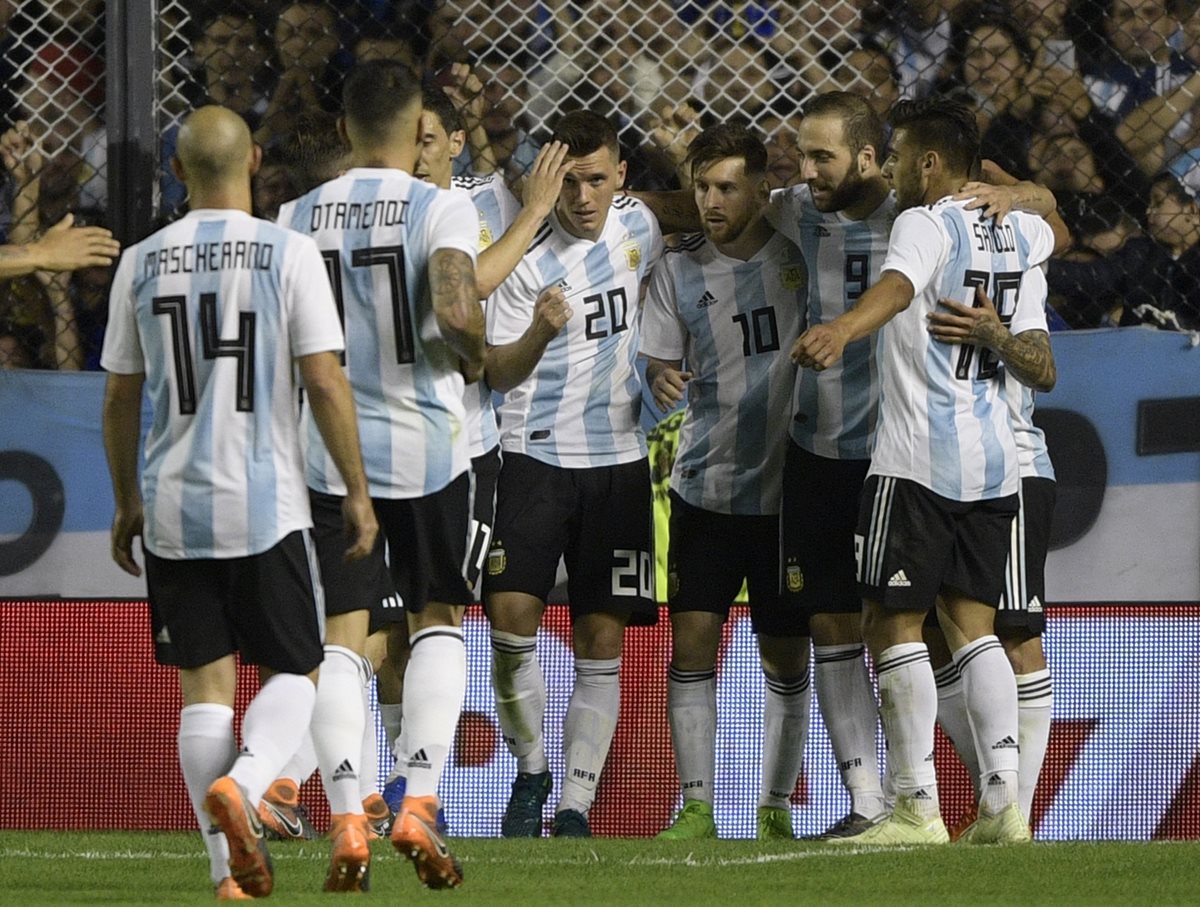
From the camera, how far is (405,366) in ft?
14.4

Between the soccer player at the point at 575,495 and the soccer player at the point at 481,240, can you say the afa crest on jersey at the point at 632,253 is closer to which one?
the soccer player at the point at 575,495

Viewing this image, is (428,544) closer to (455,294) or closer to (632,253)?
(455,294)

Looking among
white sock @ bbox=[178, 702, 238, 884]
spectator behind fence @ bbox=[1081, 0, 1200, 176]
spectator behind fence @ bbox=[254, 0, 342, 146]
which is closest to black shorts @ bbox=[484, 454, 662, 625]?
white sock @ bbox=[178, 702, 238, 884]

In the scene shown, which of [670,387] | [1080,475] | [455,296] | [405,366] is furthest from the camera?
[1080,475]

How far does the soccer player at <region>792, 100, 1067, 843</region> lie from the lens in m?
5.19

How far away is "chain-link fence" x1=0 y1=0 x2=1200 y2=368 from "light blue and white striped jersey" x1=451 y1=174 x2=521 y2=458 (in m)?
1.25

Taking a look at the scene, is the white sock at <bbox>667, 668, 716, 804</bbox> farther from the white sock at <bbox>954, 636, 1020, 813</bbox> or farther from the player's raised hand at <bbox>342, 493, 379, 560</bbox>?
the player's raised hand at <bbox>342, 493, 379, 560</bbox>

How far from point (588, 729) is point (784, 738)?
57 centimetres

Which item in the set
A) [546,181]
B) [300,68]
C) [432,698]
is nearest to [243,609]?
[432,698]

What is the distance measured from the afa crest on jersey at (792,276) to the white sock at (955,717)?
46.2 inches

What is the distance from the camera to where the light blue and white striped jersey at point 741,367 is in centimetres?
579

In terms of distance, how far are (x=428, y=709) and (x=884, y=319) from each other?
4.92 feet

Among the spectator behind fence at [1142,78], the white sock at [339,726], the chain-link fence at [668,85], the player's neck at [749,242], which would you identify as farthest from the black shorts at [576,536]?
the spectator behind fence at [1142,78]

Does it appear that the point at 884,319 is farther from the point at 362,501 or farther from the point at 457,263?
the point at 362,501
